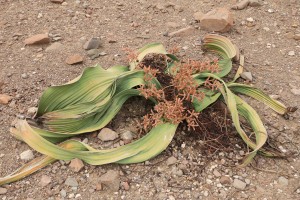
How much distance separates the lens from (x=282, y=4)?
9.61 feet

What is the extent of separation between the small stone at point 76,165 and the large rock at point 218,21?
4.28 ft

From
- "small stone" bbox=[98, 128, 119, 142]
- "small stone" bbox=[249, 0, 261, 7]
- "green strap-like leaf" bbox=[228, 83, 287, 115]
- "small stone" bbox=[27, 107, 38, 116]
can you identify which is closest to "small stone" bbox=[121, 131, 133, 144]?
"small stone" bbox=[98, 128, 119, 142]

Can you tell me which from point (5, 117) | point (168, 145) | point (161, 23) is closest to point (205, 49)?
point (161, 23)

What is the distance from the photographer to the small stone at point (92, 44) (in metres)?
2.43

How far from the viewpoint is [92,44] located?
7.98 ft

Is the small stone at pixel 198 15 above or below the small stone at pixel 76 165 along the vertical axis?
below

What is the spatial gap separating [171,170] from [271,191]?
0.42 metres

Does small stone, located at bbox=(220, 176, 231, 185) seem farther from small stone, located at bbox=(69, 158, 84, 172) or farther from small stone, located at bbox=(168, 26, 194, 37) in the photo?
small stone, located at bbox=(168, 26, 194, 37)

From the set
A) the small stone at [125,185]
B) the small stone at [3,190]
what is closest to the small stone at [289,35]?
the small stone at [125,185]

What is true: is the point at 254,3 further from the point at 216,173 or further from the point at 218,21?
the point at 216,173

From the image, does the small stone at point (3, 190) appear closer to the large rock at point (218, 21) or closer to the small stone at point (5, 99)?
the small stone at point (5, 99)

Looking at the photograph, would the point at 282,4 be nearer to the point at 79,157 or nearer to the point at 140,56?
the point at 140,56

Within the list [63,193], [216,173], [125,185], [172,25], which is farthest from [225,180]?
[172,25]

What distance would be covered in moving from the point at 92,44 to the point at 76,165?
0.92 meters
